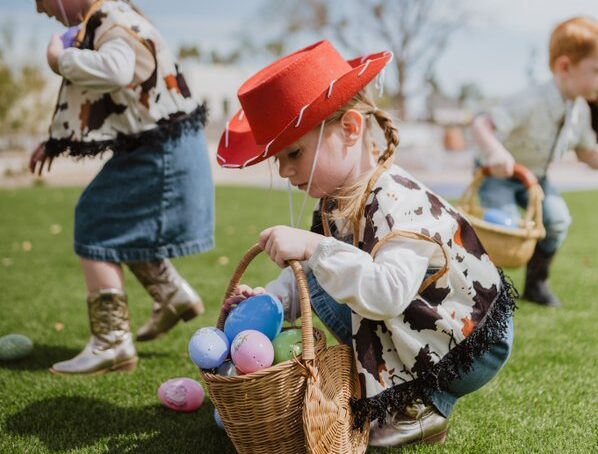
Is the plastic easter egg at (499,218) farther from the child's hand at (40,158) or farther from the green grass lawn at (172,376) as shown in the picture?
the child's hand at (40,158)

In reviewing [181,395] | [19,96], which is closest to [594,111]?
[181,395]

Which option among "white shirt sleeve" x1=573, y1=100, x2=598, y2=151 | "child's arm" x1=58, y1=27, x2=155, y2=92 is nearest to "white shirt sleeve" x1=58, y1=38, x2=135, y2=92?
"child's arm" x1=58, y1=27, x2=155, y2=92

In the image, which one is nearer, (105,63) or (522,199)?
(105,63)

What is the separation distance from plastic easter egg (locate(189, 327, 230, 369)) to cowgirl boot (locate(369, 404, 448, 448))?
61cm

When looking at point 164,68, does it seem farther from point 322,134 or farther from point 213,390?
point 213,390

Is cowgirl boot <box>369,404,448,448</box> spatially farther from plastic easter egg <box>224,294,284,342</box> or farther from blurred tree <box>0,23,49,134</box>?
blurred tree <box>0,23,49,134</box>

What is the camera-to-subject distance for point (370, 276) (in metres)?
1.86

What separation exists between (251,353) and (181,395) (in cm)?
74

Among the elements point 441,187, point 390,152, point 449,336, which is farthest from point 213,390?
point 441,187

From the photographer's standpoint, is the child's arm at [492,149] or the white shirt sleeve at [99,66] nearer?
the white shirt sleeve at [99,66]

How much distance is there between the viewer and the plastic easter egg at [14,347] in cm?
314

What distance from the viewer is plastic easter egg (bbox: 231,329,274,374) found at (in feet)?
6.46

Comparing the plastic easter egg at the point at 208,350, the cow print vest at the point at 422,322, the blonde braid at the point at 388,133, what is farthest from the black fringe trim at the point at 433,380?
the blonde braid at the point at 388,133

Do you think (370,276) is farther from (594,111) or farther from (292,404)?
(594,111)
